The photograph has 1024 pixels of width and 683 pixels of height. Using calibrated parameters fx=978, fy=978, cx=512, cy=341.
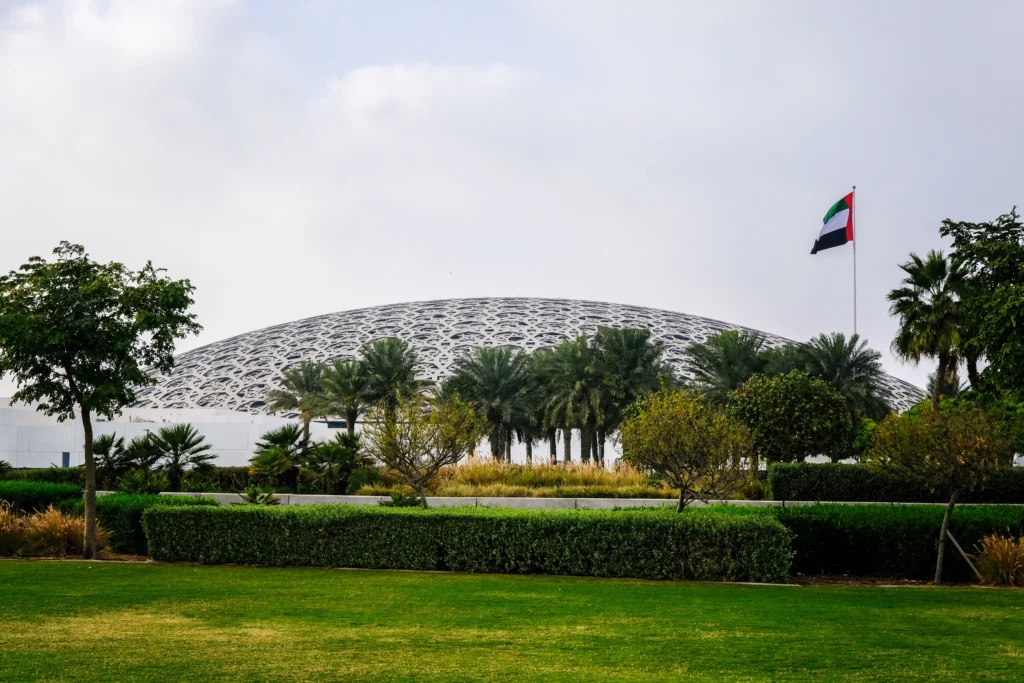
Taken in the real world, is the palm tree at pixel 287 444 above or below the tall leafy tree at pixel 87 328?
below

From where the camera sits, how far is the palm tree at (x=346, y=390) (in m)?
39.1

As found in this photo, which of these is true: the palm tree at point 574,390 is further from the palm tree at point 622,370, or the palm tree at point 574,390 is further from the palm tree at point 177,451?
the palm tree at point 177,451

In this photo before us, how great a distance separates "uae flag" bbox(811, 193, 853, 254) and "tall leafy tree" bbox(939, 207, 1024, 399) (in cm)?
1855

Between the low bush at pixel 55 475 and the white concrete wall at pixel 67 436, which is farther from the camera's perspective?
the white concrete wall at pixel 67 436

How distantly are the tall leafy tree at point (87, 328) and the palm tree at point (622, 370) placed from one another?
25.4 m

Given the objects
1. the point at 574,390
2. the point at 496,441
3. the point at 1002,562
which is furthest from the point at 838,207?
the point at 1002,562

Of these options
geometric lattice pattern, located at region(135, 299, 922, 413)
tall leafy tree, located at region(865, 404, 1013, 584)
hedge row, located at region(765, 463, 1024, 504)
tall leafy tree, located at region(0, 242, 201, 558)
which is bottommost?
hedge row, located at region(765, 463, 1024, 504)

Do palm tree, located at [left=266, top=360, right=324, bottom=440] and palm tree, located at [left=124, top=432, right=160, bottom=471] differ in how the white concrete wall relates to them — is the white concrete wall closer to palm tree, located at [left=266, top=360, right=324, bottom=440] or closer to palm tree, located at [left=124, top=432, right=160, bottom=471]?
palm tree, located at [left=266, top=360, right=324, bottom=440]

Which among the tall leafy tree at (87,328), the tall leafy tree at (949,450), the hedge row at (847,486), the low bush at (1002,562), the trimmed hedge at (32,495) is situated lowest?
the low bush at (1002,562)

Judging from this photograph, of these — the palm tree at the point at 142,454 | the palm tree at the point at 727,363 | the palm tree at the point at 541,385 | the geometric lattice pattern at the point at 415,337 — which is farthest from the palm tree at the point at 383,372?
the palm tree at the point at 142,454

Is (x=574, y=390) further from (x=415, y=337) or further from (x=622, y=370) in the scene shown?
(x=415, y=337)

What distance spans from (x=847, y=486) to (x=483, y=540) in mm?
13948

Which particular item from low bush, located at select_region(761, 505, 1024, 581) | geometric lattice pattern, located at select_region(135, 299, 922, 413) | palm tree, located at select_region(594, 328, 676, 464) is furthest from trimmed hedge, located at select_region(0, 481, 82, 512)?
geometric lattice pattern, located at select_region(135, 299, 922, 413)

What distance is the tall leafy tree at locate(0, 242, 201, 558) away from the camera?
1451 cm
